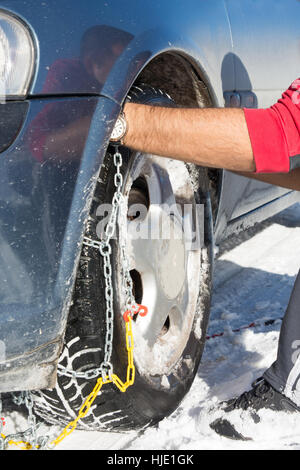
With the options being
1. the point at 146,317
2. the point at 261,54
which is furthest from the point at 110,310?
the point at 261,54

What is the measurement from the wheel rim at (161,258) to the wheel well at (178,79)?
23 centimetres

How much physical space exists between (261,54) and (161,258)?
113cm

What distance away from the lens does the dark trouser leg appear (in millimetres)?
1861

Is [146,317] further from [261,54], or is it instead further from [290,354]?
[261,54]

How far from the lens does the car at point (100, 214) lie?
124cm

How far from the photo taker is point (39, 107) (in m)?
1.24

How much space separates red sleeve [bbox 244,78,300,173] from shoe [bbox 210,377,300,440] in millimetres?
838

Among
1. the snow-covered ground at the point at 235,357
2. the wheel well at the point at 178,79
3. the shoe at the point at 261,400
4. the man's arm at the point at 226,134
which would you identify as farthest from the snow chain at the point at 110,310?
the shoe at the point at 261,400

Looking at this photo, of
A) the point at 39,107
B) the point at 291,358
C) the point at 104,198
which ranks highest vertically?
the point at 39,107

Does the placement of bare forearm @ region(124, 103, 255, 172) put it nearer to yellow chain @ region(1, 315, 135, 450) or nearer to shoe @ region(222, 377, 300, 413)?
yellow chain @ region(1, 315, 135, 450)

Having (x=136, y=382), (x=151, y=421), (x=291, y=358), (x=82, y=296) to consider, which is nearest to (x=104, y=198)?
(x=82, y=296)

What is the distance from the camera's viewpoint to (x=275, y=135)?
4.85 ft
